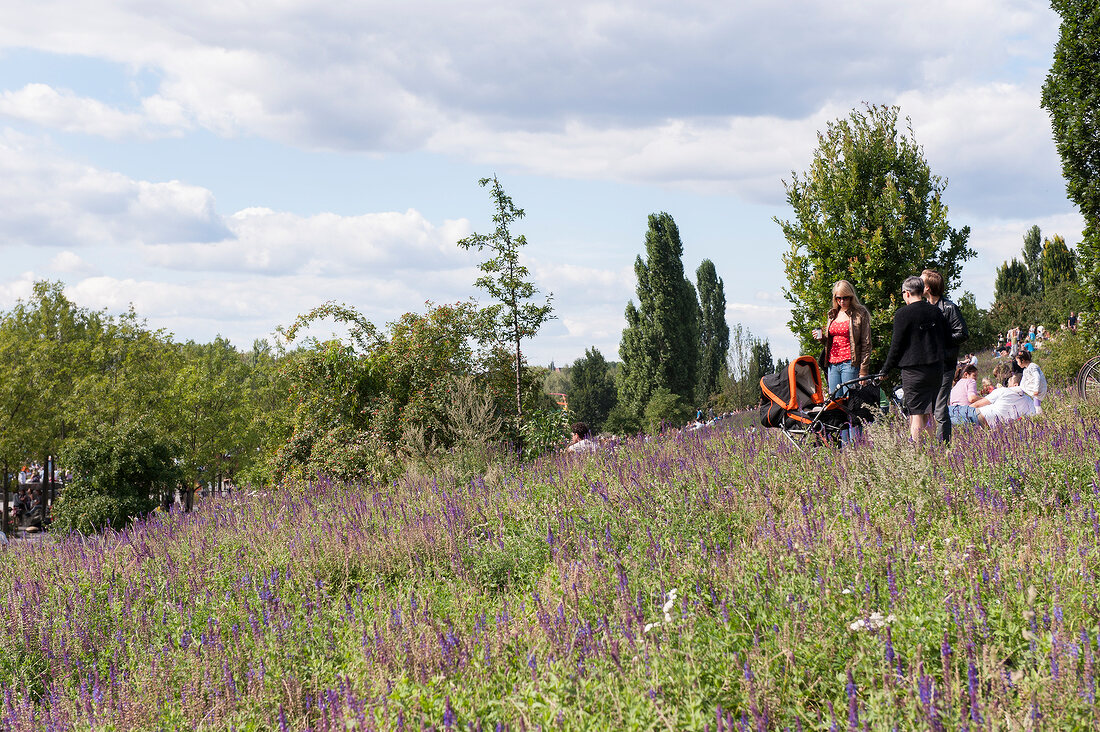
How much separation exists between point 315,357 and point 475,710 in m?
12.4

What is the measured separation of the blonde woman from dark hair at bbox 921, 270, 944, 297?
2.06ft

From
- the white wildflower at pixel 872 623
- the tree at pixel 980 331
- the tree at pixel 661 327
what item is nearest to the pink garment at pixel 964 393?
the white wildflower at pixel 872 623

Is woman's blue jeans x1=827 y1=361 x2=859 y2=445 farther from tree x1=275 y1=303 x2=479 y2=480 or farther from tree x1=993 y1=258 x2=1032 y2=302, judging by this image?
tree x1=993 y1=258 x2=1032 y2=302

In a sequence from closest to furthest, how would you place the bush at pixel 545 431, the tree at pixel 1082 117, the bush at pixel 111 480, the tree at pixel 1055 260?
the bush at pixel 545 431 < the tree at pixel 1082 117 < the bush at pixel 111 480 < the tree at pixel 1055 260

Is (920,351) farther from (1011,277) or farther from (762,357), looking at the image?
(1011,277)

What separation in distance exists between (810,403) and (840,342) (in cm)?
123

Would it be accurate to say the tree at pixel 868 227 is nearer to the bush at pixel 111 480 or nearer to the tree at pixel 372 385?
the tree at pixel 372 385

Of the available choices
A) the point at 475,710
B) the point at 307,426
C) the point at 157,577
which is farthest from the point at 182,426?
the point at 475,710

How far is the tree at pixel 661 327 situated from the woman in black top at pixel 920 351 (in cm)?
3411

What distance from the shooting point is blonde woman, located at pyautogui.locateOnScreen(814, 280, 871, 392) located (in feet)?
26.0

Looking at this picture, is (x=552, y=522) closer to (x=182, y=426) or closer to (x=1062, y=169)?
(x=1062, y=169)

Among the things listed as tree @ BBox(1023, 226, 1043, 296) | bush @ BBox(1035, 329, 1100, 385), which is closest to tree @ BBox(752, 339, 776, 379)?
tree @ BBox(1023, 226, 1043, 296)

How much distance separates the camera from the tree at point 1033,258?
56281 mm

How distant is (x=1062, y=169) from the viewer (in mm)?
12258
